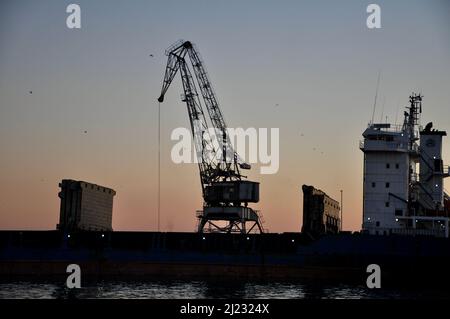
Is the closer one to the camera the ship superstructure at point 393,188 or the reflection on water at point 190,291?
the reflection on water at point 190,291

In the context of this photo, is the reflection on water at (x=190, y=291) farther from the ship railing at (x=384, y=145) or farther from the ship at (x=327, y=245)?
the ship railing at (x=384, y=145)

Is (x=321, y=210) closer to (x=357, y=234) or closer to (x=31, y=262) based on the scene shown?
(x=357, y=234)

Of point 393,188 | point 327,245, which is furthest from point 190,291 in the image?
point 393,188

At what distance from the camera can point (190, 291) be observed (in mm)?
53688

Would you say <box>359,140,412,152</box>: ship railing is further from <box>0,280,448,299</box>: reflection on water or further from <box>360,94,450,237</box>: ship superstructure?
<box>0,280,448,299</box>: reflection on water

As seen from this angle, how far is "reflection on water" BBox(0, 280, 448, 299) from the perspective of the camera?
50250 millimetres

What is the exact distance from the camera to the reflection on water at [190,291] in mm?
50250

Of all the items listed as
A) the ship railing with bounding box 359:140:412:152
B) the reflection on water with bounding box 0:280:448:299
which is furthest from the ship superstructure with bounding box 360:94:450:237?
the reflection on water with bounding box 0:280:448:299

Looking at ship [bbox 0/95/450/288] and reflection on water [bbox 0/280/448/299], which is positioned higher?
ship [bbox 0/95/450/288]

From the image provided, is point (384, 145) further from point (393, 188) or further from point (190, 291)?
point (190, 291)

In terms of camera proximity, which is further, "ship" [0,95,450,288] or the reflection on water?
"ship" [0,95,450,288]

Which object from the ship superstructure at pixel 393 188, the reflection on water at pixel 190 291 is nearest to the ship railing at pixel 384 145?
the ship superstructure at pixel 393 188

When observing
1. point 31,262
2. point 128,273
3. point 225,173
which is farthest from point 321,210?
point 31,262

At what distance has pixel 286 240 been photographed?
218 ft
